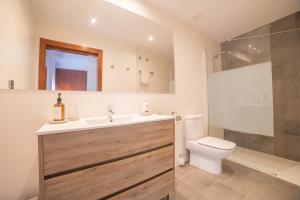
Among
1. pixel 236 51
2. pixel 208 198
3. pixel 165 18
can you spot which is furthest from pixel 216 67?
pixel 208 198

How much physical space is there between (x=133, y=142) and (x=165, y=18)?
1.82 m

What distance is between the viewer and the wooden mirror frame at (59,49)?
3.98 feet

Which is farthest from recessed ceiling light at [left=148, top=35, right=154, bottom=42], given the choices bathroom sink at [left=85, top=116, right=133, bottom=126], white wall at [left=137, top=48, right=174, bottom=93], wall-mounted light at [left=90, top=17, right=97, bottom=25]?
bathroom sink at [left=85, top=116, right=133, bottom=126]

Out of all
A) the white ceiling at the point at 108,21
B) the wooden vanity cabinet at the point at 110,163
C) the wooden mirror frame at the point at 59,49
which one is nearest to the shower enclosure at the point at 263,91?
the white ceiling at the point at 108,21

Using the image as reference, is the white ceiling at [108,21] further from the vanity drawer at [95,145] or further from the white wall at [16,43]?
the vanity drawer at [95,145]

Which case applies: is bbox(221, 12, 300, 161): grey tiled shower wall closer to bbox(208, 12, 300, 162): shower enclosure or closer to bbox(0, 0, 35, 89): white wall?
bbox(208, 12, 300, 162): shower enclosure

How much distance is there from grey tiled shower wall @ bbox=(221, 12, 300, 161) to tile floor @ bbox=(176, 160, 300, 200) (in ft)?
2.58

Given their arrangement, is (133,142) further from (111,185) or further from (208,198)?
(208,198)

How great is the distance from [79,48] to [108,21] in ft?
1.55

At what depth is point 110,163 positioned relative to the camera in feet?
3.43

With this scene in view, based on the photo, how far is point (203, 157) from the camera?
205cm

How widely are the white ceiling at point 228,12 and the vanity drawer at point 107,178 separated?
1887 millimetres

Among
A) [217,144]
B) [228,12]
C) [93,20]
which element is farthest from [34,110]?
[228,12]

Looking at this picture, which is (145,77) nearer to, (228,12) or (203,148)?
(203,148)
